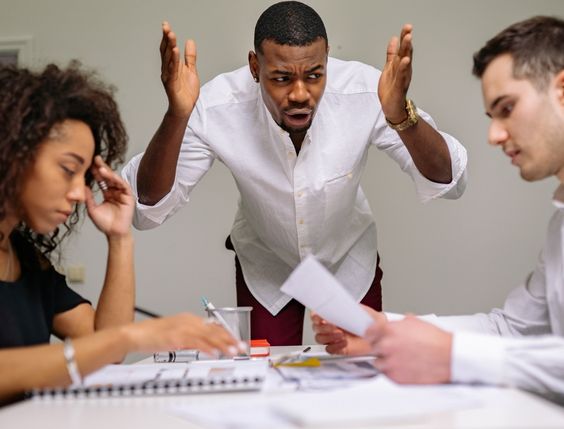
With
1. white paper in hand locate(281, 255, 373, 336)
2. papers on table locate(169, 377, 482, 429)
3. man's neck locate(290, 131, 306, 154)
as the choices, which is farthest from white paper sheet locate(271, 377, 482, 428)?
man's neck locate(290, 131, 306, 154)

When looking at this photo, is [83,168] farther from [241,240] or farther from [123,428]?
[241,240]

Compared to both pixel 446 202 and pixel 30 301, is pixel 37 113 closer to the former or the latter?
pixel 30 301

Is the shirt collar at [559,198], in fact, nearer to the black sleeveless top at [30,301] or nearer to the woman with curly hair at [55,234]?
the woman with curly hair at [55,234]

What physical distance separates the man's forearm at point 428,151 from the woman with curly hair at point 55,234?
2.69 feet

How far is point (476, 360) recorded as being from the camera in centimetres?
107

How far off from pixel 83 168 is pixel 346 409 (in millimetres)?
718

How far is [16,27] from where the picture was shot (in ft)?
13.2

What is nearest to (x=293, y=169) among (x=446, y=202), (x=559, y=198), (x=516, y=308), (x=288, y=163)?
(x=288, y=163)

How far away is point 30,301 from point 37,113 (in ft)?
1.16

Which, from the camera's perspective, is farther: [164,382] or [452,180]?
[452,180]

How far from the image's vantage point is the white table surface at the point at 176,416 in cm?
86

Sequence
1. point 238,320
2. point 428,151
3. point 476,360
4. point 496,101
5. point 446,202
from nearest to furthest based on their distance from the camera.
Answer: point 476,360 → point 496,101 → point 238,320 → point 428,151 → point 446,202

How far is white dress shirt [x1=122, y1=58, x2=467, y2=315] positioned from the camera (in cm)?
221

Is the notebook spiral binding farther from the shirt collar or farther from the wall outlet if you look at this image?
the wall outlet
